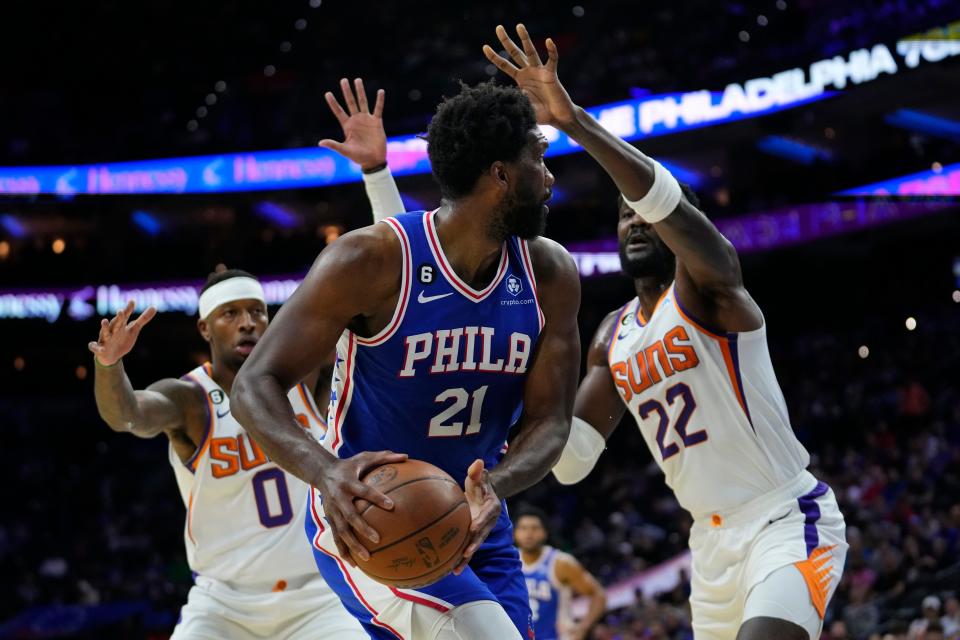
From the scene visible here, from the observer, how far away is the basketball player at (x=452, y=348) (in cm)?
329

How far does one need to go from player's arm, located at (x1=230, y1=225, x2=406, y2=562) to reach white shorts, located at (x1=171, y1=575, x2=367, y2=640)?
191 centimetres

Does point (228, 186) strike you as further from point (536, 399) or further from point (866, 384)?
point (536, 399)

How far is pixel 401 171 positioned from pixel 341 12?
22.2 feet

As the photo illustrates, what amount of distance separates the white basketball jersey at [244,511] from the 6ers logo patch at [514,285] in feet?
5.90

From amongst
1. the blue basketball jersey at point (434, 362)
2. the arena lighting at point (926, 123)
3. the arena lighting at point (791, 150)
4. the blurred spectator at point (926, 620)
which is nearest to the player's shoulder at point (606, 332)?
the blue basketball jersey at point (434, 362)

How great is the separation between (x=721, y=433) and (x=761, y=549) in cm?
50

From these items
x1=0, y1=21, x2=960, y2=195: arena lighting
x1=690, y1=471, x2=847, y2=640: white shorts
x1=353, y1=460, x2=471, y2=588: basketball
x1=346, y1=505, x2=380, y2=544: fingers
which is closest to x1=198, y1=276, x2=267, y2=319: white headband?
x1=690, y1=471, x2=847, y2=640: white shorts

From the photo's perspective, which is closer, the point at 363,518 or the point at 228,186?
the point at 363,518

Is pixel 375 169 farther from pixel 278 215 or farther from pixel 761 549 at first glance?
pixel 278 215

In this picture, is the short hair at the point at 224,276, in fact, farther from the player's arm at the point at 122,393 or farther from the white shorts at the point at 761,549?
the white shorts at the point at 761,549

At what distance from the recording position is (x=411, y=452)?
11.5 feet

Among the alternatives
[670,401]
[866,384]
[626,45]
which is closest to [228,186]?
[626,45]

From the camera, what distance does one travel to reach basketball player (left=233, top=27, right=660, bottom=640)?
3.29m

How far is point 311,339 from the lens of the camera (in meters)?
3.28
